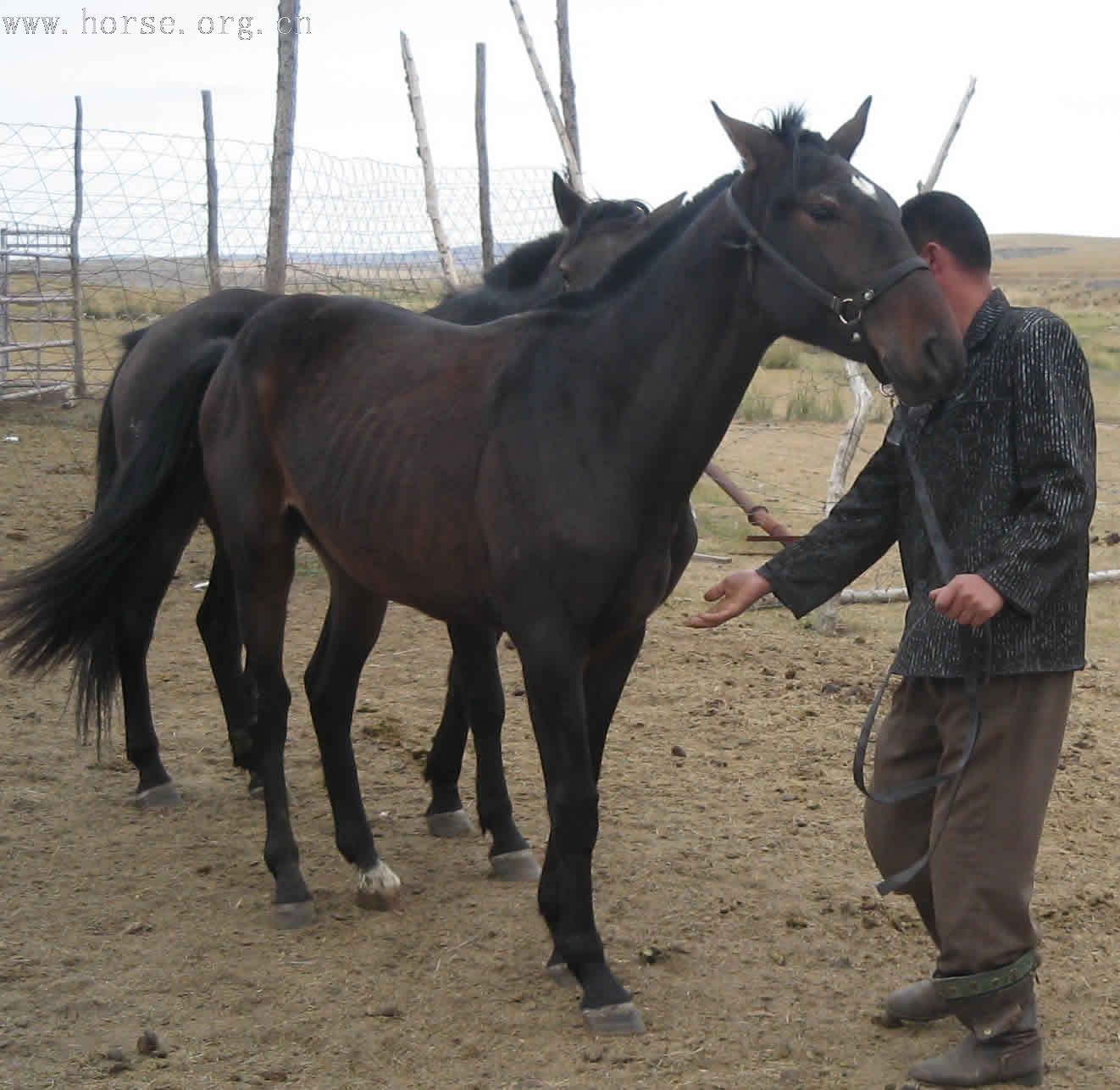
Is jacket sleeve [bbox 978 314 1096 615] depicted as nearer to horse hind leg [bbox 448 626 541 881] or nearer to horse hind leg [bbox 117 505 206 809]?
horse hind leg [bbox 448 626 541 881]

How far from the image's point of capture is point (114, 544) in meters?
4.92

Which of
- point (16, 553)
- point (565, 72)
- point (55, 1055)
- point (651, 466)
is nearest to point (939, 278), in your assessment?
point (651, 466)

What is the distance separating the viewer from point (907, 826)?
3.37m

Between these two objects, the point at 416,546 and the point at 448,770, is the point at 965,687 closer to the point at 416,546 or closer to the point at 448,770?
the point at 416,546

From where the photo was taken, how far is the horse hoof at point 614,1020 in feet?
11.5

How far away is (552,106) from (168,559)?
17.6 feet

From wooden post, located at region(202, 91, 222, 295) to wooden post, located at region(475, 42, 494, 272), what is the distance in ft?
7.87

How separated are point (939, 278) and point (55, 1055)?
110 inches

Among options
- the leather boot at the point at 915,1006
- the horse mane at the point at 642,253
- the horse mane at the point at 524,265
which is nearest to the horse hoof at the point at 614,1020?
the leather boot at the point at 915,1006

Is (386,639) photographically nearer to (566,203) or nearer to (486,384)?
(566,203)

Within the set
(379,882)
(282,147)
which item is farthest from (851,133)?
(282,147)

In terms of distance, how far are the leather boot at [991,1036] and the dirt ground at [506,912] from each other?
125mm

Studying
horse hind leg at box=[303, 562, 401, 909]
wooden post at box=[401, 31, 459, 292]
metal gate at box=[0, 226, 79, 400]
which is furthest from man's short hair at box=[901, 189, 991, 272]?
metal gate at box=[0, 226, 79, 400]

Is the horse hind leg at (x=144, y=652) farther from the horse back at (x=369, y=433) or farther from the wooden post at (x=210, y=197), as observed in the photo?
the wooden post at (x=210, y=197)
